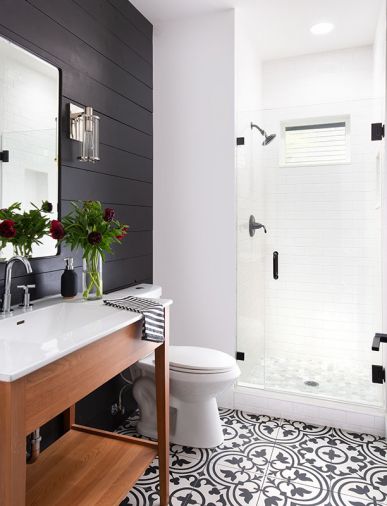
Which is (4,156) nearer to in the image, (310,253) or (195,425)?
(195,425)

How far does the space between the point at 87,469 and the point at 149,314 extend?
0.71 meters

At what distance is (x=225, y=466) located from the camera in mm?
2066

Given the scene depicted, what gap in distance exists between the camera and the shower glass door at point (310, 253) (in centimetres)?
259

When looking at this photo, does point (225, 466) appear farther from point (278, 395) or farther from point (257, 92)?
point (257, 92)

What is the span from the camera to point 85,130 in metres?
2.08

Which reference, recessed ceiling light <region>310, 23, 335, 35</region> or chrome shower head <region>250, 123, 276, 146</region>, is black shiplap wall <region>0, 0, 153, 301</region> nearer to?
chrome shower head <region>250, 123, 276, 146</region>

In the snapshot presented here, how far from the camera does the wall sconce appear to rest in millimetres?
2055

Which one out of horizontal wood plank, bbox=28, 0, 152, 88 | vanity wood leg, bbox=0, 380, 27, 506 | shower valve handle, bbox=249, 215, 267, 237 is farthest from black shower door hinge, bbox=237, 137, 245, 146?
vanity wood leg, bbox=0, 380, 27, 506

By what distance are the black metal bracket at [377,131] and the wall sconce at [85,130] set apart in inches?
64.0

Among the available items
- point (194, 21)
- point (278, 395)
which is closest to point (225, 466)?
point (278, 395)

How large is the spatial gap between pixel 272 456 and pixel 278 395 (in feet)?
1.77

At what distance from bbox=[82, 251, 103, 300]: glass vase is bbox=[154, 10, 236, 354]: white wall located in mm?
927

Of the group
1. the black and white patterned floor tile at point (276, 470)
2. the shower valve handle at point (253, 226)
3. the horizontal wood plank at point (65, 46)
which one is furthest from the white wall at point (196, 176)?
the black and white patterned floor tile at point (276, 470)

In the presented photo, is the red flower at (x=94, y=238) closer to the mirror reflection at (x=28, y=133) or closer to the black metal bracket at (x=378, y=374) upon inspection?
the mirror reflection at (x=28, y=133)
